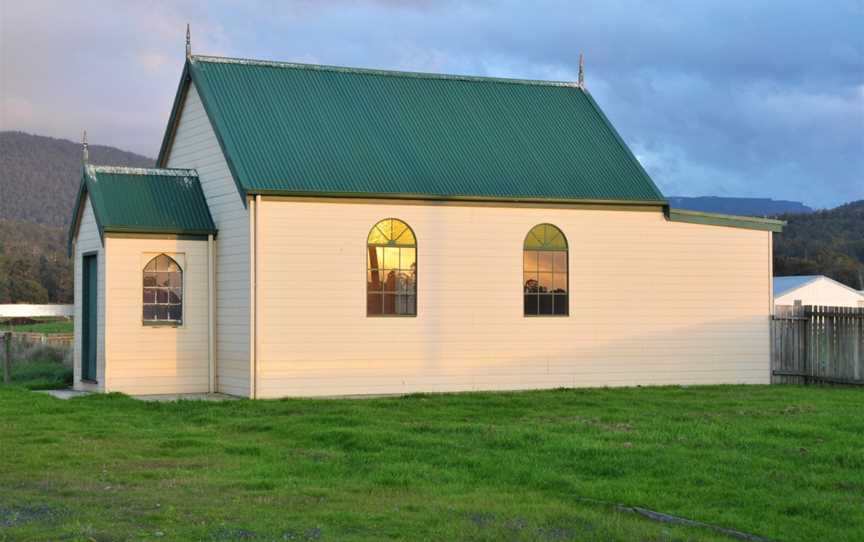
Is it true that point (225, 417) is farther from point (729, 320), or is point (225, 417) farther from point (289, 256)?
point (729, 320)

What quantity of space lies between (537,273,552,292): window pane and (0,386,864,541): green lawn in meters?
4.84

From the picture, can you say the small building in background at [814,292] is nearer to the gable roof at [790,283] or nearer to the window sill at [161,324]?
the gable roof at [790,283]

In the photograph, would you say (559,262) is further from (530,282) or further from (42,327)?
(42,327)

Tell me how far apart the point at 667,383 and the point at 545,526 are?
1668 cm

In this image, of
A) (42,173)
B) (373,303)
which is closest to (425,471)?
(373,303)

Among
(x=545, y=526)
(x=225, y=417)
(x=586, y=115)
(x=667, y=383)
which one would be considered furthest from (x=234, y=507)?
(x=586, y=115)

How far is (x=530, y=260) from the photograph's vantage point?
85.7 ft

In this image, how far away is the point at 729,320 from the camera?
27641mm

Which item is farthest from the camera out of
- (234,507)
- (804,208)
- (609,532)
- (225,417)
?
(804,208)

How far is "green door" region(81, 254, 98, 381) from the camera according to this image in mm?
26000

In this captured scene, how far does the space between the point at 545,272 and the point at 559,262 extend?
0.39m

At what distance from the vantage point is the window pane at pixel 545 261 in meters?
26.2

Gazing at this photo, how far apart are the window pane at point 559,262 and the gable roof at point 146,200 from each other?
705 centimetres

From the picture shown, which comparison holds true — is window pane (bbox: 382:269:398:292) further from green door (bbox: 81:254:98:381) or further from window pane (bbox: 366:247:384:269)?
green door (bbox: 81:254:98:381)
